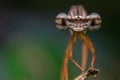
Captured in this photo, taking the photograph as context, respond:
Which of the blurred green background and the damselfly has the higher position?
the damselfly

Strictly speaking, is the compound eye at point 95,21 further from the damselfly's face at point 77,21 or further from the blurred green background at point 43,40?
the blurred green background at point 43,40

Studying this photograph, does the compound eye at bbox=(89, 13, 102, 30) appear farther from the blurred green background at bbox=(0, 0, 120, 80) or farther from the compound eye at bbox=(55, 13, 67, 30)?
the blurred green background at bbox=(0, 0, 120, 80)

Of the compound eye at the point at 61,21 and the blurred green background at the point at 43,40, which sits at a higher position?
the compound eye at the point at 61,21

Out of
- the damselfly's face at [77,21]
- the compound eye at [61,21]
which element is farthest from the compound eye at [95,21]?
the compound eye at [61,21]

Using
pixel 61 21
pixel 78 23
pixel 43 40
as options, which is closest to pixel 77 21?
pixel 78 23

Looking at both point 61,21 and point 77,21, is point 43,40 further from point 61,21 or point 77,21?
point 77,21

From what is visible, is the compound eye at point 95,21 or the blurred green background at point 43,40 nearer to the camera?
the compound eye at point 95,21

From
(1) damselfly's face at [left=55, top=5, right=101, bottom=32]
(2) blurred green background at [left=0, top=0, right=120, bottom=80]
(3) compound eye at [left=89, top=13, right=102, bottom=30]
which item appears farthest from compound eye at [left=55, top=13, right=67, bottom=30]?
(2) blurred green background at [left=0, top=0, right=120, bottom=80]
